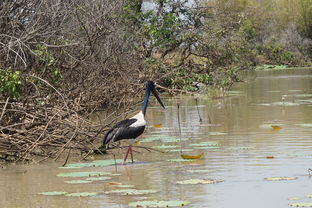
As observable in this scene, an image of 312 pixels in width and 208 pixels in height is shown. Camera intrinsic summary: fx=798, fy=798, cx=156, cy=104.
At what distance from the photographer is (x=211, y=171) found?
11.2 m

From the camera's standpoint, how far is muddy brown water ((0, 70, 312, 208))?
30.4 ft

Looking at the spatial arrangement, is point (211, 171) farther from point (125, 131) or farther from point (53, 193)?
point (53, 193)

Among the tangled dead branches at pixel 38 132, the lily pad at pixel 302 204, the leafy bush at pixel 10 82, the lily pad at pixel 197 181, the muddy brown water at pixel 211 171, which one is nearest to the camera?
the lily pad at pixel 302 204

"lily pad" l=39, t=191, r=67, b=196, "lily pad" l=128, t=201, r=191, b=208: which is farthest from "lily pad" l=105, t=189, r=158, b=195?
"lily pad" l=128, t=201, r=191, b=208

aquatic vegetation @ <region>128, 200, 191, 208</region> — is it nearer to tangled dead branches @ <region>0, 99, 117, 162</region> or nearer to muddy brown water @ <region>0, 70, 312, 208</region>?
muddy brown water @ <region>0, 70, 312, 208</region>

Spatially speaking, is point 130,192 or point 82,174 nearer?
point 130,192

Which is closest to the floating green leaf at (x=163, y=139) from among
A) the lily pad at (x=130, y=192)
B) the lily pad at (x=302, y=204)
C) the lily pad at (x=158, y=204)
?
the lily pad at (x=130, y=192)

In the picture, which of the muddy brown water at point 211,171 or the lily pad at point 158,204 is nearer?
the lily pad at point 158,204

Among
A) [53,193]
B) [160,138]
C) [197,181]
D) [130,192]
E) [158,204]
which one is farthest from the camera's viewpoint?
[160,138]

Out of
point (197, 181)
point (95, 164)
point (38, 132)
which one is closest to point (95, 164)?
point (95, 164)

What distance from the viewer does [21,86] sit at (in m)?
13.6

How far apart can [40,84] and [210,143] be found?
12.1 feet

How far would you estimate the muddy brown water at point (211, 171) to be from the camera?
9.27 meters

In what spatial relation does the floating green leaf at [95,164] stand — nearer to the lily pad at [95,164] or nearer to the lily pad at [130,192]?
the lily pad at [95,164]
